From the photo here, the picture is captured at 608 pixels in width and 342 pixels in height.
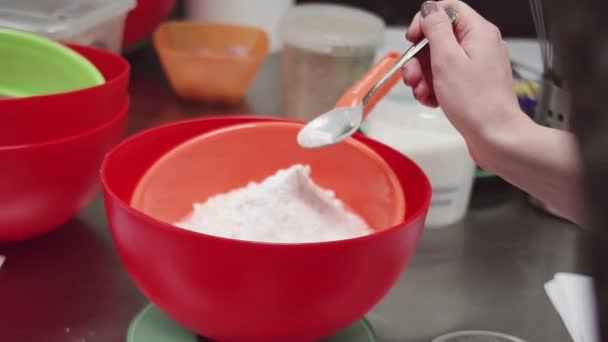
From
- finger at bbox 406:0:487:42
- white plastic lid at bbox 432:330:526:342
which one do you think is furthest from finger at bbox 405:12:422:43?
white plastic lid at bbox 432:330:526:342

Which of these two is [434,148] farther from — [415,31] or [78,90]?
[78,90]

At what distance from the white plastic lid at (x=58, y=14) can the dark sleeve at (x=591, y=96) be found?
627mm

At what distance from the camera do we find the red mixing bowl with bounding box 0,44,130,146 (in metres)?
0.55

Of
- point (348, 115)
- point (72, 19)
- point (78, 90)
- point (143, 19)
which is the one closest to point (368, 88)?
point (348, 115)

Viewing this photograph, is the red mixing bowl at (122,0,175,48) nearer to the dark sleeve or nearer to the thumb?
the thumb

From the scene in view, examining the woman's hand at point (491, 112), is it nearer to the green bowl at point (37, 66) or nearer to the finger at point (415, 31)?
the finger at point (415, 31)

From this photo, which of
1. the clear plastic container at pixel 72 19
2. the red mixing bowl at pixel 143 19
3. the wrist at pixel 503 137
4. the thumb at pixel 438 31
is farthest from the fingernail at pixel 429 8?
the red mixing bowl at pixel 143 19

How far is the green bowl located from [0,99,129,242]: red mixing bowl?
59 millimetres

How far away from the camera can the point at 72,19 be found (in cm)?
76

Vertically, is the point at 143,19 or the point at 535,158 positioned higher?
the point at 535,158

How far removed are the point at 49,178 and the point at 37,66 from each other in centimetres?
15

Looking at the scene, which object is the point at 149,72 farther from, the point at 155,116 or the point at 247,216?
the point at 247,216

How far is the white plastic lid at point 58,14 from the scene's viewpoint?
0.73 meters

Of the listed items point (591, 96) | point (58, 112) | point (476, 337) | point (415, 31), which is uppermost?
point (591, 96)
